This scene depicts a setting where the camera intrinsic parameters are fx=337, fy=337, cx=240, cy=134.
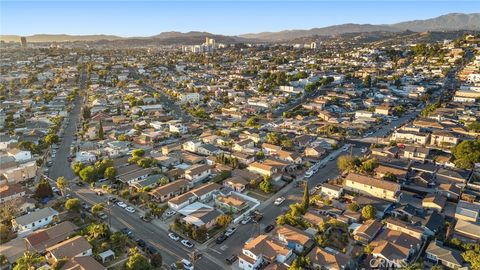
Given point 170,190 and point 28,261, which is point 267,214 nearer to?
point 170,190

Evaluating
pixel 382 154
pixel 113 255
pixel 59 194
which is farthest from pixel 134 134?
pixel 382 154

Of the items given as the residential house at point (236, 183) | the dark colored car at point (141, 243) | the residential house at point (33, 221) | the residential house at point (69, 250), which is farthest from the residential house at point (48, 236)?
the residential house at point (236, 183)

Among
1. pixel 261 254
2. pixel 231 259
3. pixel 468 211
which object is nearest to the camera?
pixel 261 254

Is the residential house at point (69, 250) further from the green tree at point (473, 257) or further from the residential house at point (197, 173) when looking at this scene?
the green tree at point (473, 257)

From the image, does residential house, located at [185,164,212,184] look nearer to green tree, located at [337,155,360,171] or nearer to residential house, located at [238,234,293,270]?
residential house, located at [238,234,293,270]

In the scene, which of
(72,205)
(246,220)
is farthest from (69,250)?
(246,220)
